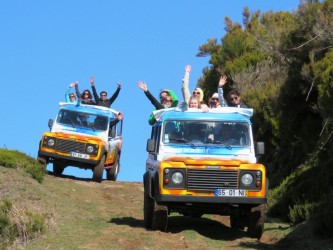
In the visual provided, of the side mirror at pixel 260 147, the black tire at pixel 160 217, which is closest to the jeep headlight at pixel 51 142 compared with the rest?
the black tire at pixel 160 217

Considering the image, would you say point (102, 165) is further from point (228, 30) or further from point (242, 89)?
point (228, 30)

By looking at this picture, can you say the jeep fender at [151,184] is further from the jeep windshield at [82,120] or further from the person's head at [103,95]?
the person's head at [103,95]

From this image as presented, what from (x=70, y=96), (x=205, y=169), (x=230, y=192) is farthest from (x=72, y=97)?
(x=230, y=192)

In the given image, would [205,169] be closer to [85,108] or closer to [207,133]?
[207,133]

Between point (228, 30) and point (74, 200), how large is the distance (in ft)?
68.5

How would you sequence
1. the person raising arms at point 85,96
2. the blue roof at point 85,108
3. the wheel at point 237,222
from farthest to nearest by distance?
the person raising arms at point 85,96 < the blue roof at point 85,108 < the wheel at point 237,222

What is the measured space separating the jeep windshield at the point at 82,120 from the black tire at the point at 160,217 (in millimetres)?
9893

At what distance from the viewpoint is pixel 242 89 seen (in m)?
27.6

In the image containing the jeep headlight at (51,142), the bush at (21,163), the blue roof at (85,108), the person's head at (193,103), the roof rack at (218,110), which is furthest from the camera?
the blue roof at (85,108)

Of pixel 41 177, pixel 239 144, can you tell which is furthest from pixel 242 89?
Result: pixel 239 144

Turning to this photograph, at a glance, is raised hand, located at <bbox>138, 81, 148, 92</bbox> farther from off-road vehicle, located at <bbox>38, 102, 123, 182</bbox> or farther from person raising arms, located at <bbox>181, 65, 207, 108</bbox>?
off-road vehicle, located at <bbox>38, 102, 123, 182</bbox>

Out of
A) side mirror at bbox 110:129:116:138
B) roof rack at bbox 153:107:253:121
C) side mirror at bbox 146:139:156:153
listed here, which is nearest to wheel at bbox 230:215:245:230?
roof rack at bbox 153:107:253:121

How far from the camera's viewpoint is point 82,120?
2177cm

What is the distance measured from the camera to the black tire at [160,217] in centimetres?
1192
